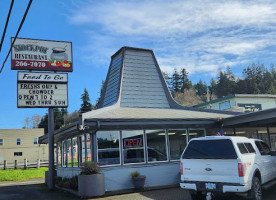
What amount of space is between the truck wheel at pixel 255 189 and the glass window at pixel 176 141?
6.14 m

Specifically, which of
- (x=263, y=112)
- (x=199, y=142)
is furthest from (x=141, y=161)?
(x=263, y=112)

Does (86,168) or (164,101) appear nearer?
(86,168)

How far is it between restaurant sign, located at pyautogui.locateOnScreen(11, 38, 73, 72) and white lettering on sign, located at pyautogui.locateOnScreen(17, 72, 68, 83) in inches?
16.7

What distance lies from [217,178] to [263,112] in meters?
5.90

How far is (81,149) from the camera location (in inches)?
597

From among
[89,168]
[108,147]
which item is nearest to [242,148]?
[89,168]

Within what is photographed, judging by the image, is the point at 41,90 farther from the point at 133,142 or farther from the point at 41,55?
the point at 133,142

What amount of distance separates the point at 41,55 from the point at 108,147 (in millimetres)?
7715

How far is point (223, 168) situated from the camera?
27.2 ft

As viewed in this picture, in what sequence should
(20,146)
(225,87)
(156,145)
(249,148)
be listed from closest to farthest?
(249,148) → (156,145) → (20,146) → (225,87)

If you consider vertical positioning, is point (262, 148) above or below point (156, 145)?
below

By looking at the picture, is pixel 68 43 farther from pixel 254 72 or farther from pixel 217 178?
pixel 254 72

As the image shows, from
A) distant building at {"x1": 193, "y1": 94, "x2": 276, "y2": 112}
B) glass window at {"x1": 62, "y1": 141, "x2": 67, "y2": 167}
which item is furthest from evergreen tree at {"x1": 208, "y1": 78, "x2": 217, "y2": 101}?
glass window at {"x1": 62, "y1": 141, "x2": 67, "y2": 167}

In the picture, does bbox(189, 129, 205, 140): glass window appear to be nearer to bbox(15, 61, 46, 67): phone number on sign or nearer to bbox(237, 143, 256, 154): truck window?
bbox(237, 143, 256, 154): truck window
